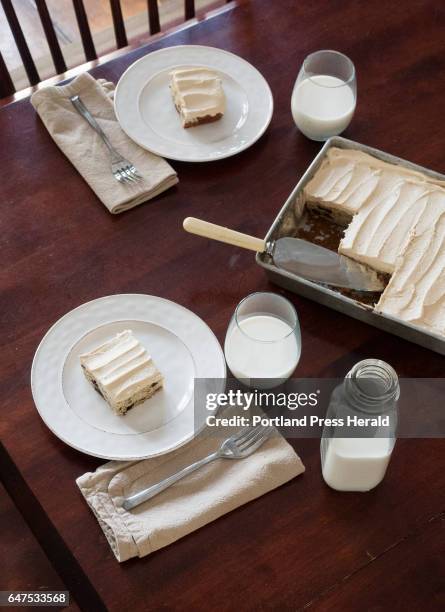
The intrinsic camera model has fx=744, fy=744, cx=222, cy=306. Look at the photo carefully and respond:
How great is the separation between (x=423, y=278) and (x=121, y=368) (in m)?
0.45

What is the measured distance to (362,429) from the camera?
88 cm

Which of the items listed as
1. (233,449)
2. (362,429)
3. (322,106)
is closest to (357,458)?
(362,429)

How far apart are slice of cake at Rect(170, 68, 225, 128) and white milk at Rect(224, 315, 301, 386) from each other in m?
0.44

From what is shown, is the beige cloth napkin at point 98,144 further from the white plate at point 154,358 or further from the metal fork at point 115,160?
the white plate at point 154,358

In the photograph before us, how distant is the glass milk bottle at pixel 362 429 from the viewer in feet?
2.76

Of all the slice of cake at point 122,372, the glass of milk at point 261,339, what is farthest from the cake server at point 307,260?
the slice of cake at point 122,372

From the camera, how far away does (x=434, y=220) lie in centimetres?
112

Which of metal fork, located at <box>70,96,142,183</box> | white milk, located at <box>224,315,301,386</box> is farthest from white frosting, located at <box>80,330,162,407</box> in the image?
metal fork, located at <box>70,96,142,183</box>

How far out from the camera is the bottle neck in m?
0.83

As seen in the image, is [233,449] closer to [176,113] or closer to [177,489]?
[177,489]

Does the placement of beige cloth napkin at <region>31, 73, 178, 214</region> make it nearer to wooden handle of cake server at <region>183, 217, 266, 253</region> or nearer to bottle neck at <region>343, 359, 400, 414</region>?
wooden handle of cake server at <region>183, 217, 266, 253</region>

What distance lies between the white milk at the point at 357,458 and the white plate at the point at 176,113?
1.85ft

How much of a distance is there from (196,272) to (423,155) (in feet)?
1.49

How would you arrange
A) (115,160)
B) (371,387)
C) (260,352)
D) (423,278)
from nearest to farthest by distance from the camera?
(371,387)
(260,352)
(423,278)
(115,160)
